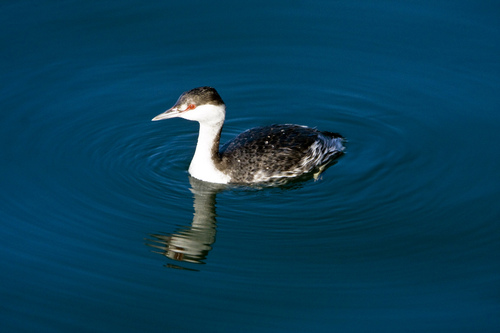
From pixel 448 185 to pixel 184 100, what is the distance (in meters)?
3.57

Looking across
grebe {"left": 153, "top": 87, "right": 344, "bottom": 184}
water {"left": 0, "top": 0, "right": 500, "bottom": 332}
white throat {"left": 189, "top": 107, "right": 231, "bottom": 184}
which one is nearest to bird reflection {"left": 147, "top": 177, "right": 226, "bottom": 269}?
water {"left": 0, "top": 0, "right": 500, "bottom": 332}

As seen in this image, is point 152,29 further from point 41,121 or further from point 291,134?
point 291,134

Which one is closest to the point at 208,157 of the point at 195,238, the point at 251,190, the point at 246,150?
the point at 246,150

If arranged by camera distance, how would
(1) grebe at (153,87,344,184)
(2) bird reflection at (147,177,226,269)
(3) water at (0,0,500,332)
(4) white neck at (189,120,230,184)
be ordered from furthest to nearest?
(4) white neck at (189,120,230,184)
(1) grebe at (153,87,344,184)
(2) bird reflection at (147,177,226,269)
(3) water at (0,0,500,332)

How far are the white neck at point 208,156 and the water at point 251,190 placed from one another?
164mm

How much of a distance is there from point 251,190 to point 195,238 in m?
1.34

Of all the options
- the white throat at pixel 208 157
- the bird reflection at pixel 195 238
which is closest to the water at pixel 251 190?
the bird reflection at pixel 195 238

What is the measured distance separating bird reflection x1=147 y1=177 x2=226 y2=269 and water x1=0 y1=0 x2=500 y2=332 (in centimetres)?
3

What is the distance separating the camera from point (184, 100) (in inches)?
418

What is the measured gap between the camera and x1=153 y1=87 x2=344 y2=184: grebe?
10680 millimetres

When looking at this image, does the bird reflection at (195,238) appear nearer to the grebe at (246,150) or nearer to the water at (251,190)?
the water at (251,190)

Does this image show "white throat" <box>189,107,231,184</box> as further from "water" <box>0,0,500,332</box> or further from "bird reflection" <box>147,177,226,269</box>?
"bird reflection" <box>147,177,226,269</box>

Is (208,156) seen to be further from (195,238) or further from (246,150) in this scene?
(195,238)

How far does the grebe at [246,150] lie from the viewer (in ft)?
35.0
